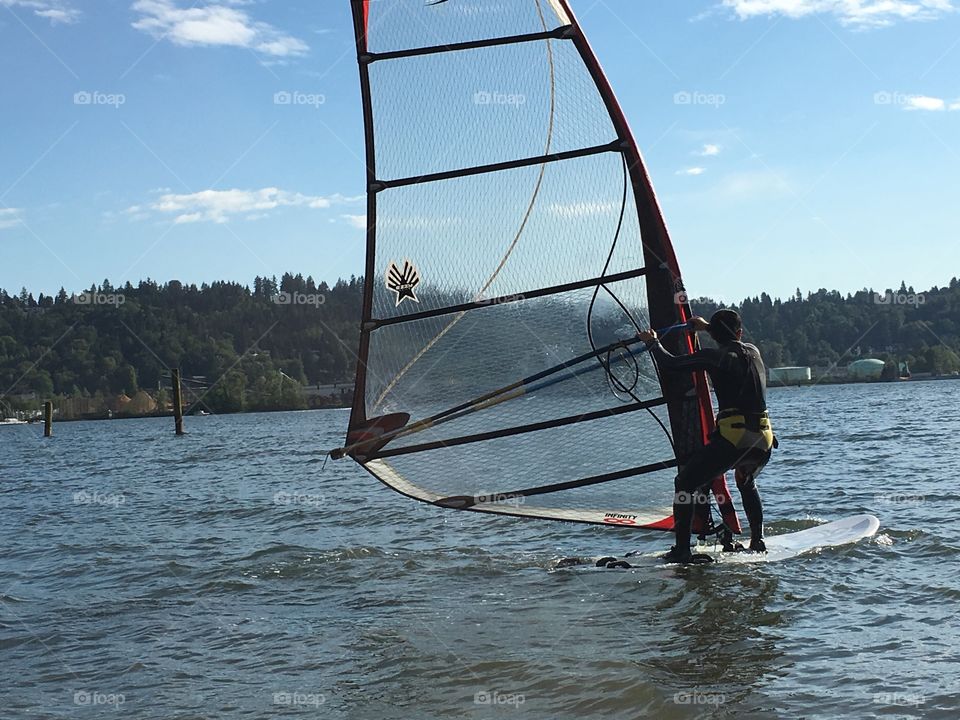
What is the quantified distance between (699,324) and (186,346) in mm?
95174

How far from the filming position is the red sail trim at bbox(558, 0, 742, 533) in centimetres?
708

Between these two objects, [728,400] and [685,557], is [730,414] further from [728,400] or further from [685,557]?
[685,557]

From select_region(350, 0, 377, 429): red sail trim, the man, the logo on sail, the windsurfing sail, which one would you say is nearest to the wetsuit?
the man

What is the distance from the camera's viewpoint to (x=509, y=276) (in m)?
7.39

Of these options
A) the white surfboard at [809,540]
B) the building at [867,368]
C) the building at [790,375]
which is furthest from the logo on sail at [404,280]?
the building at [867,368]

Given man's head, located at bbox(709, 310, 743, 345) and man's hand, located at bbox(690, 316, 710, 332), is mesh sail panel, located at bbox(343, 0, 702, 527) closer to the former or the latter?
man's hand, located at bbox(690, 316, 710, 332)

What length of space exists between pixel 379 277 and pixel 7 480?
18348mm

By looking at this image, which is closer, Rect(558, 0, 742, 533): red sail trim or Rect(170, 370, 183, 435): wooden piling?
Rect(558, 0, 742, 533): red sail trim

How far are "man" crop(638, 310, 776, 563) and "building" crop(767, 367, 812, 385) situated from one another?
98.2 metres

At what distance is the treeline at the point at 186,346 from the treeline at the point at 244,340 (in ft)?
0.47

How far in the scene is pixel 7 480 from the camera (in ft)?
74.5

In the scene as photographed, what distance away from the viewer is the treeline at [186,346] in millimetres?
97375

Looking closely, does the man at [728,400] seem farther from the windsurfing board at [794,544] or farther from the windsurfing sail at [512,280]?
the windsurfing board at [794,544]

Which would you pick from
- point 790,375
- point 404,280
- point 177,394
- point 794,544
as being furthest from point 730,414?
point 790,375
